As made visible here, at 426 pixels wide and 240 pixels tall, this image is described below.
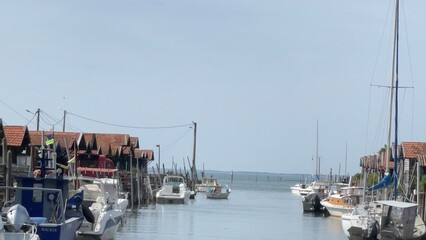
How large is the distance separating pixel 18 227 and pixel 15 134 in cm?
3455

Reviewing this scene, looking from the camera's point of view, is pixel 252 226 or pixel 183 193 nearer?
pixel 252 226

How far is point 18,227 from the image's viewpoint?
25406 mm

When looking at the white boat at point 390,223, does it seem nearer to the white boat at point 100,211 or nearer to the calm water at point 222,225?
the calm water at point 222,225

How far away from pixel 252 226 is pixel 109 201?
55.9ft

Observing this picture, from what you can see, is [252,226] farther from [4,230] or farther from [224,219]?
[4,230]

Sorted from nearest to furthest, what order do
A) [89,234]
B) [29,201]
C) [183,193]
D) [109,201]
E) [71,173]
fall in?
[29,201], [89,234], [109,201], [71,173], [183,193]

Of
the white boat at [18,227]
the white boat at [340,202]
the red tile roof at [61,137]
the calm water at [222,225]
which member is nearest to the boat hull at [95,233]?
the calm water at [222,225]

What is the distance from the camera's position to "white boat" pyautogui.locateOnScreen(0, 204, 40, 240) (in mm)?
24719

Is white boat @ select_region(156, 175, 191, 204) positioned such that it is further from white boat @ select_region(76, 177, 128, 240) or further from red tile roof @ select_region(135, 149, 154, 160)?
white boat @ select_region(76, 177, 128, 240)

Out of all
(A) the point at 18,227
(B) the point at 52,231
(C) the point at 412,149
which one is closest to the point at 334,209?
(C) the point at 412,149

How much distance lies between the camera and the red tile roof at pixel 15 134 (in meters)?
58.3

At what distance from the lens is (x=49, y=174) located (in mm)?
37656

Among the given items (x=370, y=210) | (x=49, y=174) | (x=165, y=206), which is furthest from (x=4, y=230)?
(x=165, y=206)

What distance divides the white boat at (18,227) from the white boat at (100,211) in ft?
36.6
